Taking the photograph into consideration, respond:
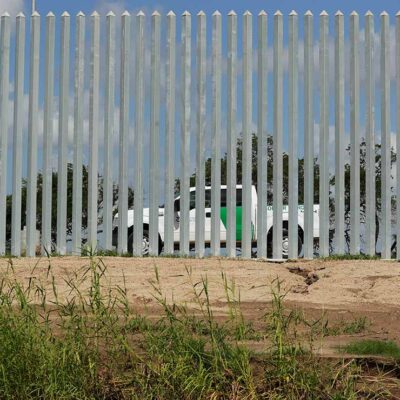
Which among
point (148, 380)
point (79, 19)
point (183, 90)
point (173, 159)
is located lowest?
point (148, 380)

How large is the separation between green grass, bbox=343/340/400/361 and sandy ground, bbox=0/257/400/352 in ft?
3.85

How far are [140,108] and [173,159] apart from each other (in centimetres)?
69

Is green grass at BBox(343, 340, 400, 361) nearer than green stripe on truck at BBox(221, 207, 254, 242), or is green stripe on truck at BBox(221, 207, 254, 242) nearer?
green grass at BBox(343, 340, 400, 361)

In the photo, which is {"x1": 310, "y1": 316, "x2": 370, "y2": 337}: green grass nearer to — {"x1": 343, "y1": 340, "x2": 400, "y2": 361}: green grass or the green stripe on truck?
{"x1": 343, "y1": 340, "x2": 400, "y2": 361}: green grass

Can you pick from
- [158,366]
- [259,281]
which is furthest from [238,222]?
[158,366]

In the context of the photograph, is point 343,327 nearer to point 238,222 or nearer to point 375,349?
point 375,349

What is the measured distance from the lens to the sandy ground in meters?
7.05

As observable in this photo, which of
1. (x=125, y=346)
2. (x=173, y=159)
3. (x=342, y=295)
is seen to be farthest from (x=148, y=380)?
(x=173, y=159)

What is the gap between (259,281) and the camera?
8289 mm

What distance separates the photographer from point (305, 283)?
331 inches

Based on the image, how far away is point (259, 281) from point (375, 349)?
332 cm

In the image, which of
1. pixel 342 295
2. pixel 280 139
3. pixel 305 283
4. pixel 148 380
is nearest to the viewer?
pixel 148 380

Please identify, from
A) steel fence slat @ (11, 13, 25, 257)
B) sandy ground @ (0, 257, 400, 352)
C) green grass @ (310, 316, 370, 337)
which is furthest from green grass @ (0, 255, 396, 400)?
steel fence slat @ (11, 13, 25, 257)

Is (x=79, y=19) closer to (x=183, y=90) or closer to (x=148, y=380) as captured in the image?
(x=183, y=90)
